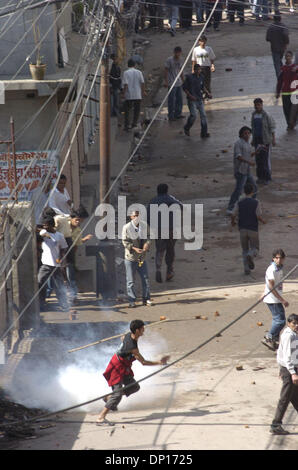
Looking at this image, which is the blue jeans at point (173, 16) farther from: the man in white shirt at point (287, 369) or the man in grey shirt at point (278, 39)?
the man in white shirt at point (287, 369)

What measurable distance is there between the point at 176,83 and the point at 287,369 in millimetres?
12889

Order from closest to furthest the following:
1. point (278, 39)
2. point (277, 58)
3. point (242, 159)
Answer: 1. point (242, 159)
2. point (278, 39)
3. point (277, 58)

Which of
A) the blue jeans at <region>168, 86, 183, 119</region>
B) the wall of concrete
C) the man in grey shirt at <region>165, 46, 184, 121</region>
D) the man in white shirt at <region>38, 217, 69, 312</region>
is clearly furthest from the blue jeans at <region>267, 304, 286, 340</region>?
the blue jeans at <region>168, 86, 183, 119</region>

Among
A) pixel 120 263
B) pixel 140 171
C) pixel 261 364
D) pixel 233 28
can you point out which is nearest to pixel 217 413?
pixel 261 364

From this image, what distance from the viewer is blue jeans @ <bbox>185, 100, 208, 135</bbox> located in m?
20.4

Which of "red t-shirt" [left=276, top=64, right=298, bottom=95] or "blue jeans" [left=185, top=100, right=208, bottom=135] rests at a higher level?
"red t-shirt" [left=276, top=64, right=298, bottom=95]

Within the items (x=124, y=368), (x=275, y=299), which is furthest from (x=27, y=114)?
(x=124, y=368)

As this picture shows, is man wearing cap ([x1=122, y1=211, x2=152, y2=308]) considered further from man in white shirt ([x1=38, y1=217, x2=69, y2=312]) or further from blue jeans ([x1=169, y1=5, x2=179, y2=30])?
blue jeans ([x1=169, y1=5, x2=179, y2=30])

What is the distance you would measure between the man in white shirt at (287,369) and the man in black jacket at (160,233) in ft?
16.1

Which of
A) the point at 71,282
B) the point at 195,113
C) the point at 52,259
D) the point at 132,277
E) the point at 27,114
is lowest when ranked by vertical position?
the point at 71,282

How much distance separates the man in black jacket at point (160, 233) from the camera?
13.9 meters

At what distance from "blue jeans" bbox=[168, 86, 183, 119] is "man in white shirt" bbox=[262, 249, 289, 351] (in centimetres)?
1086

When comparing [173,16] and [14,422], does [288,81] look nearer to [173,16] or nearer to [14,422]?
[173,16]

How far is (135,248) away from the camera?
13273 millimetres
